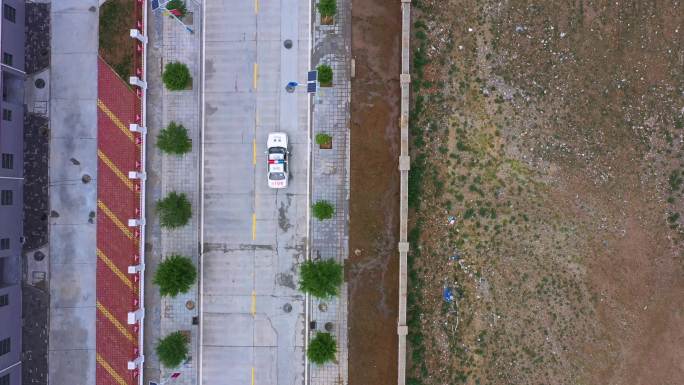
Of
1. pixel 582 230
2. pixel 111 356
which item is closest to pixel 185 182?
pixel 111 356

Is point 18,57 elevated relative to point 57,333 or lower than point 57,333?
elevated

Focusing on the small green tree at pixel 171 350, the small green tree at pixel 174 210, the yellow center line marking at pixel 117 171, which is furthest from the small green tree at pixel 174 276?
the yellow center line marking at pixel 117 171

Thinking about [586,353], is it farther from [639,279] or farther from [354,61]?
[354,61]

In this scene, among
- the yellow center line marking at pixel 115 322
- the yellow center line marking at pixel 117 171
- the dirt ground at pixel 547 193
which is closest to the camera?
the dirt ground at pixel 547 193

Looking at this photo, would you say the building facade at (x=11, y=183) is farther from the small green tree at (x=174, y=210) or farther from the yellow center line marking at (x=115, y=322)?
the small green tree at (x=174, y=210)

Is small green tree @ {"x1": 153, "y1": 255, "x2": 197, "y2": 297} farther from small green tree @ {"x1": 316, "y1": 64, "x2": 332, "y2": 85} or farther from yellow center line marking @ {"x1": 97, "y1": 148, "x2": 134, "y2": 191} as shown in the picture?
small green tree @ {"x1": 316, "y1": 64, "x2": 332, "y2": 85}

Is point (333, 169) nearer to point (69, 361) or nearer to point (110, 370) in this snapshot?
point (110, 370)

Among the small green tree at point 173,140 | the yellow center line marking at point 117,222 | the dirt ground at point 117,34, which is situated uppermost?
the dirt ground at point 117,34

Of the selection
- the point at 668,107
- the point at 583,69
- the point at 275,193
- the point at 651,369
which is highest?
the point at 583,69
